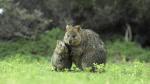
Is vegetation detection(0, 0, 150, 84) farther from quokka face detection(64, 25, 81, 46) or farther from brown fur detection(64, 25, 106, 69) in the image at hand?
quokka face detection(64, 25, 81, 46)

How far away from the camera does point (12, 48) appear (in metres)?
28.5

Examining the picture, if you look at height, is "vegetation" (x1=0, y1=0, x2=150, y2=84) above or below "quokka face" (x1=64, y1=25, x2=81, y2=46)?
above

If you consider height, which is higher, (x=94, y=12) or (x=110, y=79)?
(x=94, y=12)

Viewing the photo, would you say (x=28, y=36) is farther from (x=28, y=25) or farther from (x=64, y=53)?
(x=64, y=53)

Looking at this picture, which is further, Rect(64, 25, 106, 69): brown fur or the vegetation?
the vegetation

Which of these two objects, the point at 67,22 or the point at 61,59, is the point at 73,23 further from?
the point at 61,59

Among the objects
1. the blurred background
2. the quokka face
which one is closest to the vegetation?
the blurred background

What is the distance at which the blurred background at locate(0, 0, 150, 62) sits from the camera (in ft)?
94.2

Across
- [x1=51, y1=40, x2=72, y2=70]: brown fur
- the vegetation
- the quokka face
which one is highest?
the vegetation

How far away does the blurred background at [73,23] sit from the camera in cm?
2870

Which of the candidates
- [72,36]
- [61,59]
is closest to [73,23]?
Result: [61,59]

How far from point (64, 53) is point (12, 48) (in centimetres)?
1207

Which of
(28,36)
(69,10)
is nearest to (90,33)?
(28,36)

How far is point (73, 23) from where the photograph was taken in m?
34.2
